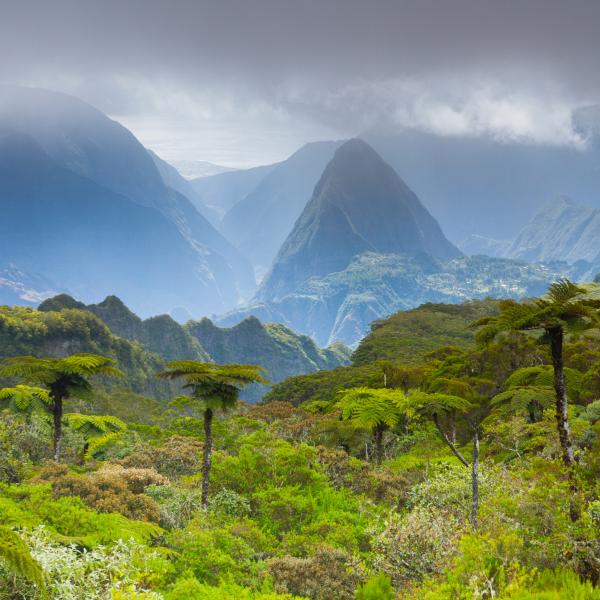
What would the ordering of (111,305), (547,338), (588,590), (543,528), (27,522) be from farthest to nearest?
1. (111,305)
2. (547,338)
3. (27,522)
4. (543,528)
5. (588,590)

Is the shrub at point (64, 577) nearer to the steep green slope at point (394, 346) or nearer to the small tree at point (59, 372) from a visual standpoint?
the small tree at point (59, 372)

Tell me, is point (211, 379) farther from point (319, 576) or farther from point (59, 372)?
point (319, 576)

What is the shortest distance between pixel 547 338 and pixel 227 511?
12121 millimetres

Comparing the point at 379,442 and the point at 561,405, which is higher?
the point at 561,405

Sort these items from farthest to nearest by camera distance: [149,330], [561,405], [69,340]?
1. [149,330]
2. [69,340]
3. [561,405]

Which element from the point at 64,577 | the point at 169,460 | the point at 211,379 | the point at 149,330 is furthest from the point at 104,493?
the point at 149,330

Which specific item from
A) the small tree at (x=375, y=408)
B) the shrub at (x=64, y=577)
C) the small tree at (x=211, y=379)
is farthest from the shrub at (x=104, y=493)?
the small tree at (x=375, y=408)

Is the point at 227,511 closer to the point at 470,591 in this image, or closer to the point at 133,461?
the point at 133,461

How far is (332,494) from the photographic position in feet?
67.7

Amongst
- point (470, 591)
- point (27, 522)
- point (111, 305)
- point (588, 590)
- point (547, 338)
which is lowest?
point (111, 305)

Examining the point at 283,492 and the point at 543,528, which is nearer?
the point at 543,528

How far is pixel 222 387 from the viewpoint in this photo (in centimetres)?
1892

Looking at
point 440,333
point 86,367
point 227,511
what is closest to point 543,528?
point 227,511

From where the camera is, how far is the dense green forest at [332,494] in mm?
9391
